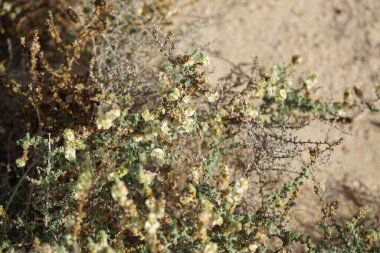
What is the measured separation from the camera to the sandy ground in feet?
11.1

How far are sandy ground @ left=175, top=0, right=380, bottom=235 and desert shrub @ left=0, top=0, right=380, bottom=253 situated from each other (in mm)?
630

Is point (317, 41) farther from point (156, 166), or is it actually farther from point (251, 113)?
point (156, 166)

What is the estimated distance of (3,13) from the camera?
3.35 m

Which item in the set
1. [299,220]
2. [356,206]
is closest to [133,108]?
[299,220]

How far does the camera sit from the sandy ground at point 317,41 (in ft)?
11.1

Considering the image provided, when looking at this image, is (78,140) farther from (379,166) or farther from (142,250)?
(379,166)

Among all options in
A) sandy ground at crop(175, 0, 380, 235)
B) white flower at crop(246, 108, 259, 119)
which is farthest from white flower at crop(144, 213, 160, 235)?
sandy ground at crop(175, 0, 380, 235)

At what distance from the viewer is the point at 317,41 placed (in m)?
3.71

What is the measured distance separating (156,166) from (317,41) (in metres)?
1.91

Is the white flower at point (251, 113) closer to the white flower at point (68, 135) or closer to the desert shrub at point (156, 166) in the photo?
the desert shrub at point (156, 166)

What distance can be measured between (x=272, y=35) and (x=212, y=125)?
1530 millimetres

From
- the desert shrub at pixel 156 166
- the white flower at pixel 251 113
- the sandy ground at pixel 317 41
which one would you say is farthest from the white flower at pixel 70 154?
the sandy ground at pixel 317 41

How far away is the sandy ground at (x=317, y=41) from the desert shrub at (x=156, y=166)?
630 mm

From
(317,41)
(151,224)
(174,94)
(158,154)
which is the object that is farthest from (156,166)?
(317,41)
